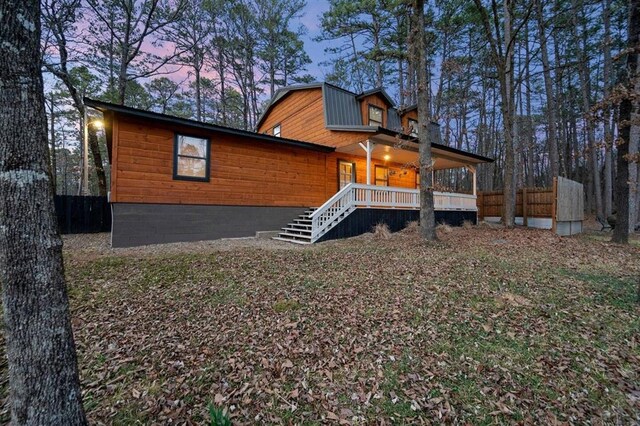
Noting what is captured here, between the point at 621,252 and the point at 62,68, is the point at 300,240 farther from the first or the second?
the point at 62,68

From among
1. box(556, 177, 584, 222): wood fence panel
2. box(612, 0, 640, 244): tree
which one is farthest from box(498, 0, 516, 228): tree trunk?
box(612, 0, 640, 244): tree

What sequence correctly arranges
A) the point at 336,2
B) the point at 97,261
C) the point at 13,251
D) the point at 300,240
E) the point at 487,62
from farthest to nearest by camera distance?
1. the point at 336,2
2. the point at 487,62
3. the point at 300,240
4. the point at 97,261
5. the point at 13,251

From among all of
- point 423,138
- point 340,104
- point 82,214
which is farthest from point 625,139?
→ point 82,214

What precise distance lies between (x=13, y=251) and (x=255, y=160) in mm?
8549

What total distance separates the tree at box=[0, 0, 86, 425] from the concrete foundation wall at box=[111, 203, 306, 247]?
265 inches

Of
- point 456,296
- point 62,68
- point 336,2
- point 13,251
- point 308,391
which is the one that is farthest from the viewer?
point 336,2

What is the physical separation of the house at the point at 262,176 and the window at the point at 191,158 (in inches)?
1.2

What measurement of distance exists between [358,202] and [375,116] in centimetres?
679

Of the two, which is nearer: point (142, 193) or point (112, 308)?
point (112, 308)

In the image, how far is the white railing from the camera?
8.77m

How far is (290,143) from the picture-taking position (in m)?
10.4

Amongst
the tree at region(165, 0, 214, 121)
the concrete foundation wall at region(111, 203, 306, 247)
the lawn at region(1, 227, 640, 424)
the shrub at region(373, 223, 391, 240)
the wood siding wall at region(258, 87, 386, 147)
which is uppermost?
the tree at region(165, 0, 214, 121)

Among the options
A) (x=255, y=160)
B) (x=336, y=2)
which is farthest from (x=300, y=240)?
(x=336, y=2)

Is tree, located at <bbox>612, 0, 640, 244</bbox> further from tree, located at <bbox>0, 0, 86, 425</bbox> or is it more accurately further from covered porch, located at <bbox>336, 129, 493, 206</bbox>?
tree, located at <bbox>0, 0, 86, 425</bbox>
